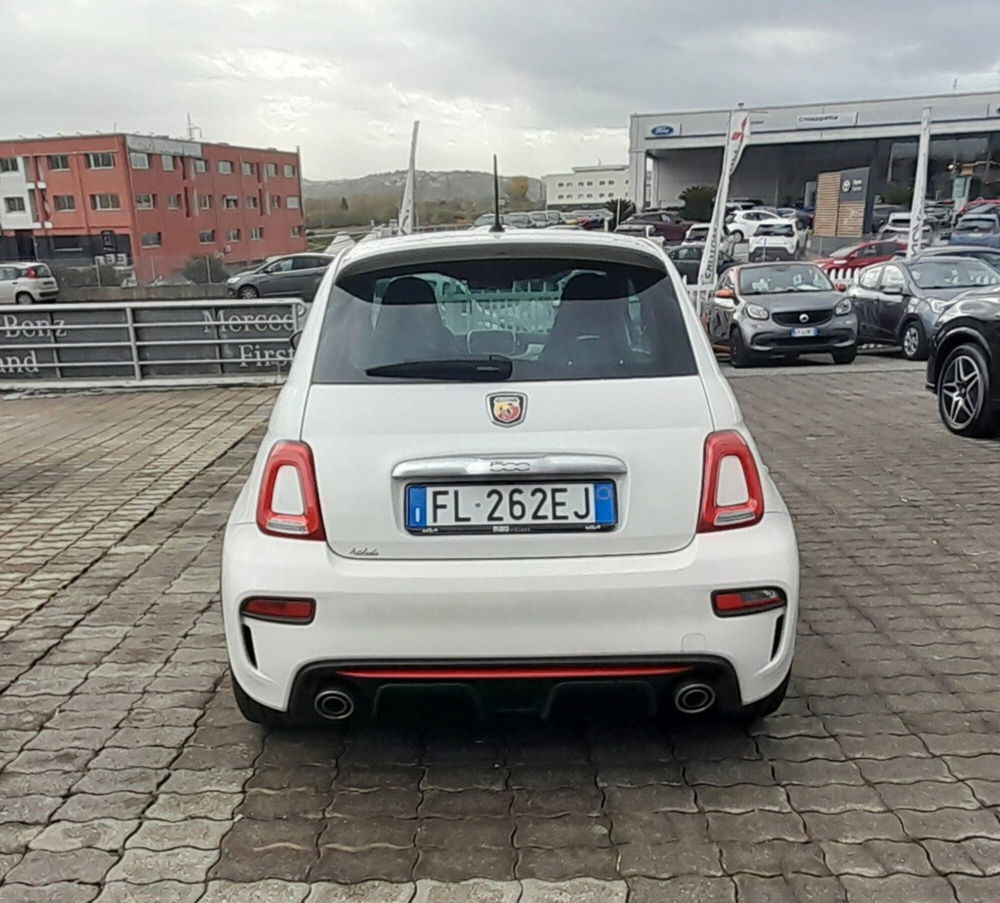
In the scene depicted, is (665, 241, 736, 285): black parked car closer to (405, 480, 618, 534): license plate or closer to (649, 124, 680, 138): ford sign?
(405, 480, 618, 534): license plate

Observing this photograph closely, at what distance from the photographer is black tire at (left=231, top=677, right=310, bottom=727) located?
2693 mm

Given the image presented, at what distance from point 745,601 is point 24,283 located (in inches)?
1261

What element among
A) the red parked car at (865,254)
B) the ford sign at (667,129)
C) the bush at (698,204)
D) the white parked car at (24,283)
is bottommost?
the white parked car at (24,283)

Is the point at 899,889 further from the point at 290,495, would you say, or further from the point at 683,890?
the point at 290,495

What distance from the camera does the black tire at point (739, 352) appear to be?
12.6 m

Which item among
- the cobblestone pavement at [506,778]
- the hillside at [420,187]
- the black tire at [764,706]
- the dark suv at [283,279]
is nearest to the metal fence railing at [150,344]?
the hillside at [420,187]

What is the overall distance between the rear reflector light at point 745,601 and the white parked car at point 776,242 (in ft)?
99.7

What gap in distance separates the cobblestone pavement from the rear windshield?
126cm

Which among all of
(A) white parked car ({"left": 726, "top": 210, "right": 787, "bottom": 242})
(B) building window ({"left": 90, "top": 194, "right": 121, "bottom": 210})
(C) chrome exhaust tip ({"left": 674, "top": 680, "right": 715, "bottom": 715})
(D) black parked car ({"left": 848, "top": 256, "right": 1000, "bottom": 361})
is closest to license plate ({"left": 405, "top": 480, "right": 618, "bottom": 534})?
(C) chrome exhaust tip ({"left": 674, "top": 680, "right": 715, "bottom": 715})

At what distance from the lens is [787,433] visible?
788 centimetres

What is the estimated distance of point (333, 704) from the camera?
8.59 feet

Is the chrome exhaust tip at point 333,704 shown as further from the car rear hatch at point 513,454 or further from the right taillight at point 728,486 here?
the right taillight at point 728,486

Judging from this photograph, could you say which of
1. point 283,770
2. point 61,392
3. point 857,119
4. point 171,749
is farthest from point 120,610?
point 857,119

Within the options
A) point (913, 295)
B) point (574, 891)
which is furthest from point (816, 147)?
point (574, 891)
